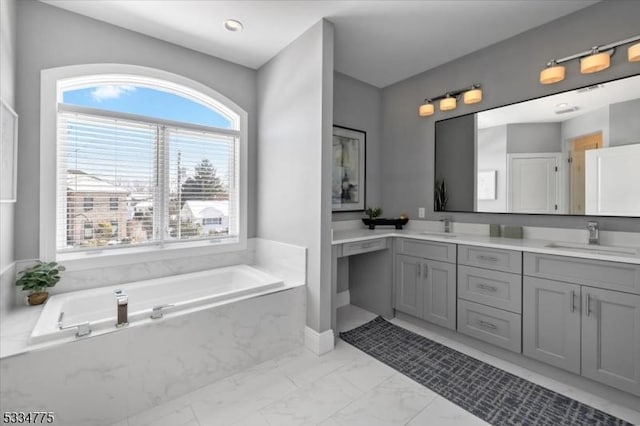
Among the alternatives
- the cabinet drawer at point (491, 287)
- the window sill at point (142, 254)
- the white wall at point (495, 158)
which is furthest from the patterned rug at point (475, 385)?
the window sill at point (142, 254)

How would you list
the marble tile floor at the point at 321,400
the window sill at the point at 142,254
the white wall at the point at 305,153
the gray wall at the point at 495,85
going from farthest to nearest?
the white wall at the point at 305,153 → the window sill at the point at 142,254 → the gray wall at the point at 495,85 → the marble tile floor at the point at 321,400

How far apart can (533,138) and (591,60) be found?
646 mm

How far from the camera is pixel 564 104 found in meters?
2.31

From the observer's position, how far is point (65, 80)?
218 cm

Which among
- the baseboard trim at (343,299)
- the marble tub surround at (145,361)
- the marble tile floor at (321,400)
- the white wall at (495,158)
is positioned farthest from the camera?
the baseboard trim at (343,299)

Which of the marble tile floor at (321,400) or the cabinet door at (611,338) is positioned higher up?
the cabinet door at (611,338)

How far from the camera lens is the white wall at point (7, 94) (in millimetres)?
1731

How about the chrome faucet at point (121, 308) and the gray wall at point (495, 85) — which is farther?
the gray wall at point (495, 85)

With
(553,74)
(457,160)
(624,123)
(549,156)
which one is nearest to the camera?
(624,123)

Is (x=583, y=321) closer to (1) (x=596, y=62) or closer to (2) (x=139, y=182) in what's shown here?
(1) (x=596, y=62)

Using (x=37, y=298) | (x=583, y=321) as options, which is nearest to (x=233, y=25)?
(x=37, y=298)

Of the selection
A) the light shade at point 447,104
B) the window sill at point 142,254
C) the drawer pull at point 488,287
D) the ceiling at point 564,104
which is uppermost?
the light shade at point 447,104

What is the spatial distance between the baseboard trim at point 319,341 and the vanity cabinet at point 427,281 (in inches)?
36.1

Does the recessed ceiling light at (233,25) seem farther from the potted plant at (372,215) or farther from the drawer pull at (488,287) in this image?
the drawer pull at (488,287)
